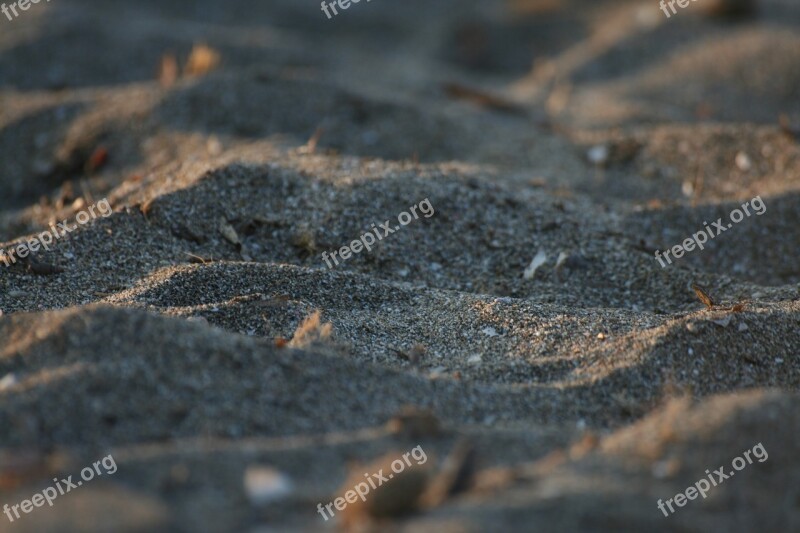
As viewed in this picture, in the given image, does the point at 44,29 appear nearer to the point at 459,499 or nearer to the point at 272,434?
the point at 272,434

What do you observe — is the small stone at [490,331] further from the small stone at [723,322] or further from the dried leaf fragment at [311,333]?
the small stone at [723,322]

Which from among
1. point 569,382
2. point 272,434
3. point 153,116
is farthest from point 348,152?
point 272,434

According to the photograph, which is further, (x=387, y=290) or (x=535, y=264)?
(x=535, y=264)

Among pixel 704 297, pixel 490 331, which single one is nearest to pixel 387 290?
pixel 490 331

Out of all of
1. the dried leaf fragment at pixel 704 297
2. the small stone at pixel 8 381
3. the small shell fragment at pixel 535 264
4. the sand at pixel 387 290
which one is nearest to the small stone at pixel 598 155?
the sand at pixel 387 290

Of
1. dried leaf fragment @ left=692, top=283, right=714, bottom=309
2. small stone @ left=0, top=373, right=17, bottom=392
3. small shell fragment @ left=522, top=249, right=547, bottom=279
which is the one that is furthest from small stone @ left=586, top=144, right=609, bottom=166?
small stone @ left=0, top=373, right=17, bottom=392

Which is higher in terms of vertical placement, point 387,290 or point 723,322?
point 387,290

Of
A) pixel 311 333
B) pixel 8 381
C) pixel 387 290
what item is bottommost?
pixel 387 290

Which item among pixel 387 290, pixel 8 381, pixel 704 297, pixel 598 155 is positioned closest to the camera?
pixel 8 381

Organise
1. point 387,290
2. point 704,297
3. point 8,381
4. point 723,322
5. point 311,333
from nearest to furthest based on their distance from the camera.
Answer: point 8,381 → point 311,333 → point 723,322 → point 704,297 → point 387,290

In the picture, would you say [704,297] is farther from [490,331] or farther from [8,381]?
[8,381]
